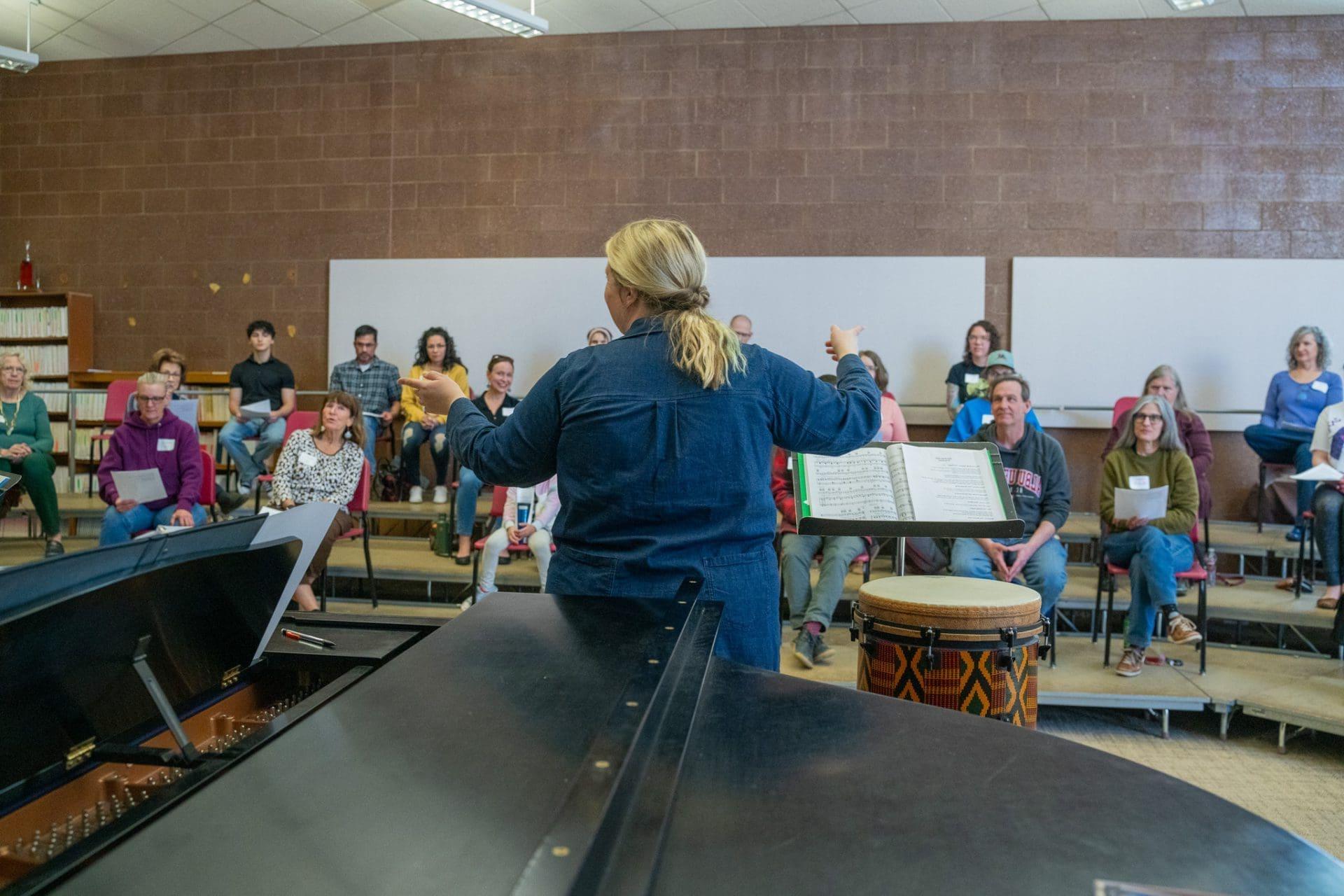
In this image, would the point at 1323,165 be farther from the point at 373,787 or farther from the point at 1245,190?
the point at 373,787

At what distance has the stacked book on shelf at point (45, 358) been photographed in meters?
7.46

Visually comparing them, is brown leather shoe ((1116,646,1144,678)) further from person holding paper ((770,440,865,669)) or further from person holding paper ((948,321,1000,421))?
person holding paper ((948,321,1000,421))

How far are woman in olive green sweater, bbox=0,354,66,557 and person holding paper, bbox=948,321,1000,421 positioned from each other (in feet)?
17.5

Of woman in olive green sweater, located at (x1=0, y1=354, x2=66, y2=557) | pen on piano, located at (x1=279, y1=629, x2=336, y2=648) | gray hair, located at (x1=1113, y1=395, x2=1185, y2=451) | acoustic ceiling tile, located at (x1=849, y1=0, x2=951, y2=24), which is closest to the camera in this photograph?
pen on piano, located at (x1=279, y1=629, x2=336, y2=648)

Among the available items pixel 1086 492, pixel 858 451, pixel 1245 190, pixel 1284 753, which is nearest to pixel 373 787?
pixel 858 451

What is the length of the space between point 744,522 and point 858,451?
1260 millimetres

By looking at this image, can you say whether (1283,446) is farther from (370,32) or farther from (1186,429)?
(370,32)

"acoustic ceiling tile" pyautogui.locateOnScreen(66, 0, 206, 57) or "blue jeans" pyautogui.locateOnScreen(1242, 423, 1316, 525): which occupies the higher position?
"acoustic ceiling tile" pyautogui.locateOnScreen(66, 0, 206, 57)

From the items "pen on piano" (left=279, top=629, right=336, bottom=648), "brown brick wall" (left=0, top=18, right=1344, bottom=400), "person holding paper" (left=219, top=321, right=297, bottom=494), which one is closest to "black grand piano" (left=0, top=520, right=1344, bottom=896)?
"pen on piano" (left=279, top=629, right=336, bottom=648)

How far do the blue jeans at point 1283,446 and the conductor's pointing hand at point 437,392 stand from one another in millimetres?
5172

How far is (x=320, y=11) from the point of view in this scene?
666 cm

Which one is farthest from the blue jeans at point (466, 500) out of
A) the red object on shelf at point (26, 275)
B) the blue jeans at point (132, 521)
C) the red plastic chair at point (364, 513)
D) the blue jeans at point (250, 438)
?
the red object on shelf at point (26, 275)

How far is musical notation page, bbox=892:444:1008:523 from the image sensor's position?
267 cm

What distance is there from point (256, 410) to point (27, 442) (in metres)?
1.28
